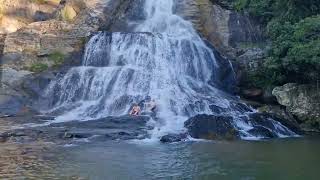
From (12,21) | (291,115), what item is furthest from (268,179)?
(12,21)

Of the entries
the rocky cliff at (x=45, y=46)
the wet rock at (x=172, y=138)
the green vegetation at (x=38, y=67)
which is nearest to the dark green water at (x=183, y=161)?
the wet rock at (x=172, y=138)

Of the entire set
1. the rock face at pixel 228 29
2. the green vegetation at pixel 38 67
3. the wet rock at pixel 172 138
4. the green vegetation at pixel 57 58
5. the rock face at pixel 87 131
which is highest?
the rock face at pixel 228 29

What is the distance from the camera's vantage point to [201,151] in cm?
1620

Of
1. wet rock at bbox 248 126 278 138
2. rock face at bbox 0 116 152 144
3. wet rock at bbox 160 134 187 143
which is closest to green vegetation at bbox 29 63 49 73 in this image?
rock face at bbox 0 116 152 144

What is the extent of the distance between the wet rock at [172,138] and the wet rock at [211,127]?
0.53 meters

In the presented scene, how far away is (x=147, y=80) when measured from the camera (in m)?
25.0

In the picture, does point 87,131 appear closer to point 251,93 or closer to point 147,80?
point 147,80

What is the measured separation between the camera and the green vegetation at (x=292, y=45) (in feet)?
69.9

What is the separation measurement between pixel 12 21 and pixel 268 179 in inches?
963

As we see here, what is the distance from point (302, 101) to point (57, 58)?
12.6m

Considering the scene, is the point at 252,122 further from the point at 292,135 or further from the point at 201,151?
the point at 201,151

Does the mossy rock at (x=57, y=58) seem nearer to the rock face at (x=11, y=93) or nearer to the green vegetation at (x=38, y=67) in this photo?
the green vegetation at (x=38, y=67)

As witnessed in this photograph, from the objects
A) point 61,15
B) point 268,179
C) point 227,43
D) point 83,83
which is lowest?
point 268,179

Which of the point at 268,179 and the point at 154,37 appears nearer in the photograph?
the point at 268,179
